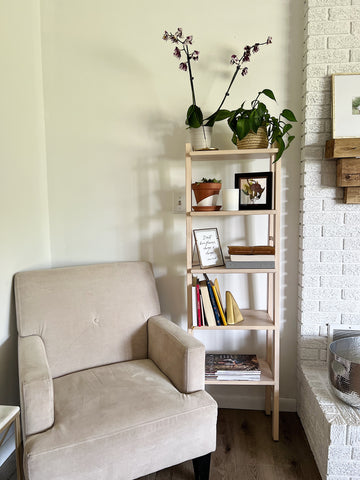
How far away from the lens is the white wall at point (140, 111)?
1.98 m

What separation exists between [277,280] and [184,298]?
59 centimetres

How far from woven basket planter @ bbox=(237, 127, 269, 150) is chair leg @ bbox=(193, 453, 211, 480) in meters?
1.39

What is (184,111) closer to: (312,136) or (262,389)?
(312,136)

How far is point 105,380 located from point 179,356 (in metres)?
0.35

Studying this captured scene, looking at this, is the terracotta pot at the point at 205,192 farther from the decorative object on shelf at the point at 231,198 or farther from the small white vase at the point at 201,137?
the small white vase at the point at 201,137

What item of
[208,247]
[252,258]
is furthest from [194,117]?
[252,258]

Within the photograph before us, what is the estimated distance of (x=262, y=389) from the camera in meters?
2.13

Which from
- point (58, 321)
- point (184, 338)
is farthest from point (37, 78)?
point (184, 338)

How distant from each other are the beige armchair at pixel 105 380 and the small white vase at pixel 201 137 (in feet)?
2.29

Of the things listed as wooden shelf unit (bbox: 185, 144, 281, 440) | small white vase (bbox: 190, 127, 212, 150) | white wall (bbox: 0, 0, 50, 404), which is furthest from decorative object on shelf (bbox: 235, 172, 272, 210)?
white wall (bbox: 0, 0, 50, 404)

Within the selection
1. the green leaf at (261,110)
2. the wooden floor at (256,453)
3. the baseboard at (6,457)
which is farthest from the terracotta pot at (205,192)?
the baseboard at (6,457)

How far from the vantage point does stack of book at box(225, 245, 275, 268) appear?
179cm

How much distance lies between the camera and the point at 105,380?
1.60 m

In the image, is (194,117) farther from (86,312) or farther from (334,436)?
(334,436)
